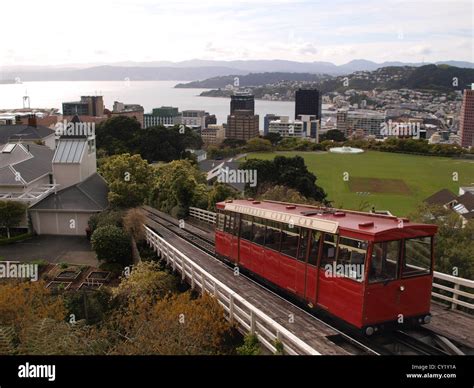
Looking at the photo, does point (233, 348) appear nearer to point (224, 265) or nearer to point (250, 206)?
point (250, 206)

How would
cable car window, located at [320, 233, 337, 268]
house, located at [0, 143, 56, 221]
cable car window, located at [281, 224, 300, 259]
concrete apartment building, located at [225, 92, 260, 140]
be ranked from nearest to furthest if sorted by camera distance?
cable car window, located at [320, 233, 337, 268] < cable car window, located at [281, 224, 300, 259] < house, located at [0, 143, 56, 221] < concrete apartment building, located at [225, 92, 260, 140]

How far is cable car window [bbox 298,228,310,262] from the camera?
8.95 meters

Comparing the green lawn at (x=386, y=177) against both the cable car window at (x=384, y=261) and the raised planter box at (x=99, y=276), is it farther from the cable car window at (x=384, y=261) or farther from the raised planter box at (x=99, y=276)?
the cable car window at (x=384, y=261)

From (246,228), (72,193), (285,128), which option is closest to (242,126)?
(285,128)

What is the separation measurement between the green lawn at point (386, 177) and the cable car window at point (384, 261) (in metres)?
23.6

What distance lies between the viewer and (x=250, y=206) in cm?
1161

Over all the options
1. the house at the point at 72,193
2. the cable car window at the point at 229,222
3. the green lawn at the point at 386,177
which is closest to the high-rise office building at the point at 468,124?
the green lawn at the point at 386,177

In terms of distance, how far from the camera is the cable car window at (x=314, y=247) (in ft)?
28.3

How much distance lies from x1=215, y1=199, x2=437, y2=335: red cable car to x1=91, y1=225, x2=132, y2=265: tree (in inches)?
371

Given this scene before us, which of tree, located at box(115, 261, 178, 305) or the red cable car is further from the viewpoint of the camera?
tree, located at box(115, 261, 178, 305)

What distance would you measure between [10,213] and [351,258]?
62.2ft

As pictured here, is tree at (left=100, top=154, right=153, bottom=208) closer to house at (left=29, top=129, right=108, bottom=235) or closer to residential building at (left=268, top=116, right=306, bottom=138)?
house at (left=29, top=129, right=108, bottom=235)

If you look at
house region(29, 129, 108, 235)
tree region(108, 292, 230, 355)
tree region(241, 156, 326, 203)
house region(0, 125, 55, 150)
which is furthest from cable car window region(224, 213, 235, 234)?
house region(0, 125, 55, 150)
